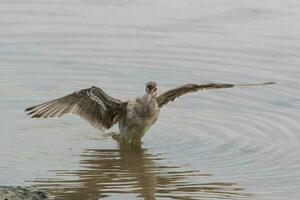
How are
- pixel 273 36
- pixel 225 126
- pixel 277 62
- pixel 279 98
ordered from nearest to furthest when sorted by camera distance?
1. pixel 225 126
2. pixel 279 98
3. pixel 277 62
4. pixel 273 36

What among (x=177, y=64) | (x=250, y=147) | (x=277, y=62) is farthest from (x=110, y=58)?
(x=250, y=147)

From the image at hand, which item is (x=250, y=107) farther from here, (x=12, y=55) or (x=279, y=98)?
(x=12, y=55)

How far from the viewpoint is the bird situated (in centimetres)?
1330

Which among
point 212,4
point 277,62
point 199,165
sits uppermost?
point 212,4

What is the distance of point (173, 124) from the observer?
1395 centimetres

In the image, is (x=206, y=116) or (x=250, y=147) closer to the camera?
(x=250, y=147)

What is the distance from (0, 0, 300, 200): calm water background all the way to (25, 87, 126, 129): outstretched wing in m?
0.26

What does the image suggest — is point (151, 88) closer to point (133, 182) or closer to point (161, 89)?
point (161, 89)

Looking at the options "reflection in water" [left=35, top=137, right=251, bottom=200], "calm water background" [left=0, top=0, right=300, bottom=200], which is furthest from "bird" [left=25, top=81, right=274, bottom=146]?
"reflection in water" [left=35, top=137, right=251, bottom=200]

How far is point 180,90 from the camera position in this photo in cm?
1354

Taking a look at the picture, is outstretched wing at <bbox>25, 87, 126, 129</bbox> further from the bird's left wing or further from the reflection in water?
the reflection in water

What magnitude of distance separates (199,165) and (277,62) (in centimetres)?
425

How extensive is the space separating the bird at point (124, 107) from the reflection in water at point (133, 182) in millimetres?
639

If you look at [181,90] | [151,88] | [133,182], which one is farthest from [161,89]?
[133,182]
